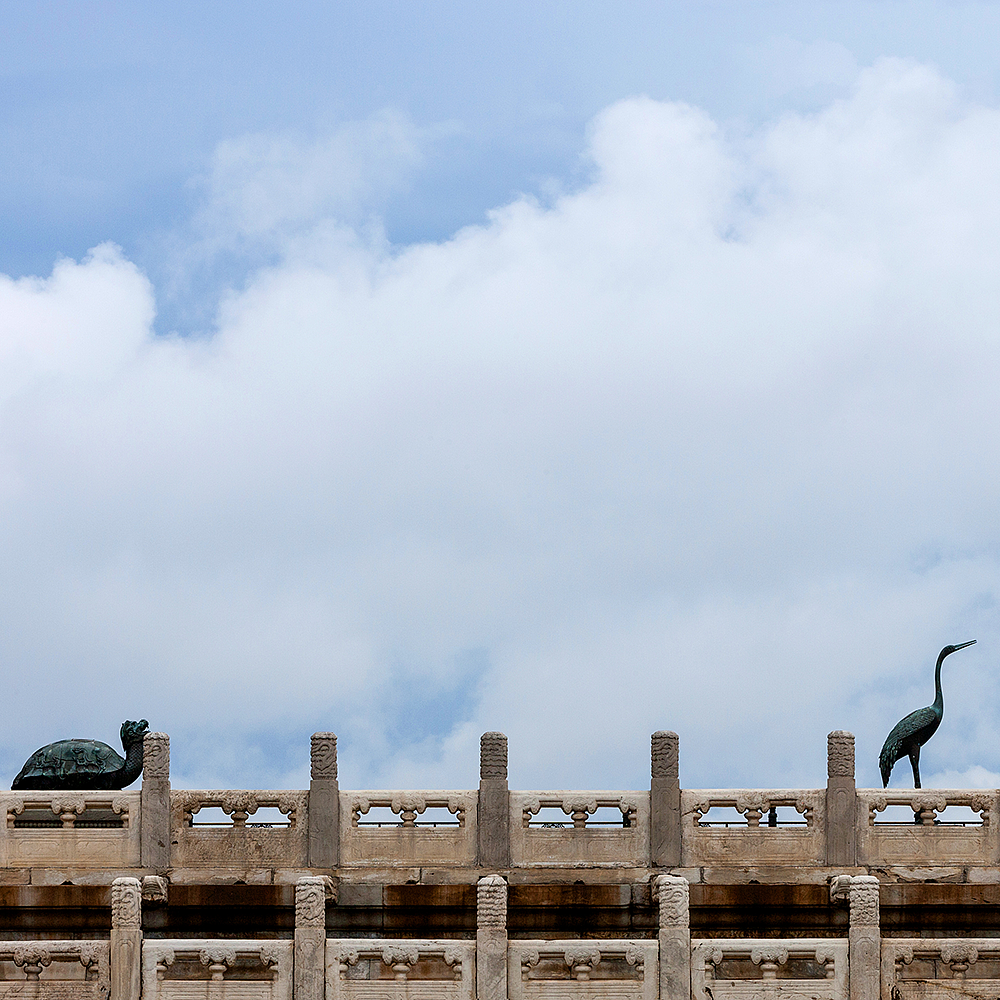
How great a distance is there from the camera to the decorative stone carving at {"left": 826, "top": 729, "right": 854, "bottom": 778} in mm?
29312

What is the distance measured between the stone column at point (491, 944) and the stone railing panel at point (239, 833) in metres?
5.50

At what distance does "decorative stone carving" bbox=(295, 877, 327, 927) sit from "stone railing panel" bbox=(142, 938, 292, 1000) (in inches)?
14.3

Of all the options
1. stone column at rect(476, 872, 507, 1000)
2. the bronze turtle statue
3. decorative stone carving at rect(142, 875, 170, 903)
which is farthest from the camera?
the bronze turtle statue

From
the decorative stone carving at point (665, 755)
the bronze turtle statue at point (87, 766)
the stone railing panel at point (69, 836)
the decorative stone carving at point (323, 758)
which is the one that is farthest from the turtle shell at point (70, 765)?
the decorative stone carving at point (665, 755)

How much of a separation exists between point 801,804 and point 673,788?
1.98 m

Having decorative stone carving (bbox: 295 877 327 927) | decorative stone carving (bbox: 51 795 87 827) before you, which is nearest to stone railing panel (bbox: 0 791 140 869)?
decorative stone carving (bbox: 51 795 87 827)

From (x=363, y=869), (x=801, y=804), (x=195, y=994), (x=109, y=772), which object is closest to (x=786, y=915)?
(x=801, y=804)

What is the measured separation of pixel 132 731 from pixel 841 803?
37.7 ft

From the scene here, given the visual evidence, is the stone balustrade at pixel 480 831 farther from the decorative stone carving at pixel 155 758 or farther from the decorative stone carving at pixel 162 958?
the decorative stone carving at pixel 162 958

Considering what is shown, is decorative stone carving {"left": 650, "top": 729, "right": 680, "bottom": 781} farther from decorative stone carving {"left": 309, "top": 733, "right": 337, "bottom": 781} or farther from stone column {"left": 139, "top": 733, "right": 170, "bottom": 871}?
stone column {"left": 139, "top": 733, "right": 170, "bottom": 871}

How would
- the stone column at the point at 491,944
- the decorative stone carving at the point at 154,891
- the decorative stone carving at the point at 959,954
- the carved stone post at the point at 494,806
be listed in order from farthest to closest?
the carved stone post at the point at 494,806
the decorative stone carving at the point at 154,891
the decorative stone carving at the point at 959,954
the stone column at the point at 491,944

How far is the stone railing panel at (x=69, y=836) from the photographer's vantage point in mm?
28875

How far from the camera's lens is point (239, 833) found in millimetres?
29094

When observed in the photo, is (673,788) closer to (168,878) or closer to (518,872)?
(518,872)
